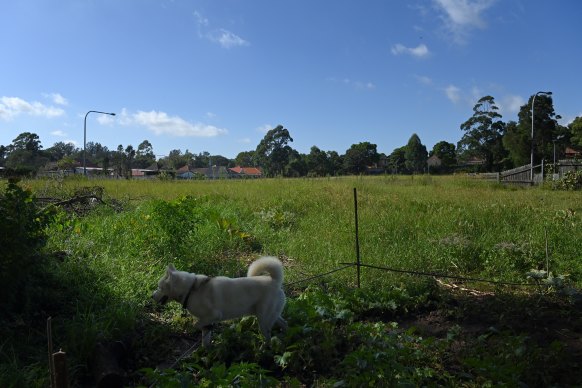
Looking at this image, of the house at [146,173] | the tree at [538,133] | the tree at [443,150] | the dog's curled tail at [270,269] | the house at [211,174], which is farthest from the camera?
the tree at [443,150]

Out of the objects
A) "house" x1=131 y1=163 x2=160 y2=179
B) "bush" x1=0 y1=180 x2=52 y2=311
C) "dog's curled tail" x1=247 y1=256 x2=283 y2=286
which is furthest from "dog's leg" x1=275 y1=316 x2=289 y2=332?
"house" x1=131 y1=163 x2=160 y2=179

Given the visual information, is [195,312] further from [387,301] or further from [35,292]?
[387,301]

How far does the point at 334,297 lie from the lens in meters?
4.76

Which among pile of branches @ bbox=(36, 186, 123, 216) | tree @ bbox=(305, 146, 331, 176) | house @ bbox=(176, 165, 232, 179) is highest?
tree @ bbox=(305, 146, 331, 176)

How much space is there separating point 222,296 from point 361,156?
7536 centimetres

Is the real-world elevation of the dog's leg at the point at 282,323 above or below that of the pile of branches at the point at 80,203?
below

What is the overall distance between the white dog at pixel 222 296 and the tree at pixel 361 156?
69375 mm

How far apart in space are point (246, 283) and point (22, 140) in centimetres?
8447

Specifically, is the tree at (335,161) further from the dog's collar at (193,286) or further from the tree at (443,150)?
the dog's collar at (193,286)

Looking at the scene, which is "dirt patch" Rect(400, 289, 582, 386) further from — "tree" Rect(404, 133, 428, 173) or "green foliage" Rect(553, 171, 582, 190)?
"tree" Rect(404, 133, 428, 173)

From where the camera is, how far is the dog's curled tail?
367 cm

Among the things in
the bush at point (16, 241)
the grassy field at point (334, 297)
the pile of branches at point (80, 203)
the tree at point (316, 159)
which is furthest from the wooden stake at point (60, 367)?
the tree at point (316, 159)

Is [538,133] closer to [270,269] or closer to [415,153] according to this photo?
[415,153]

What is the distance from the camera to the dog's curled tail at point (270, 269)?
12.0ft
